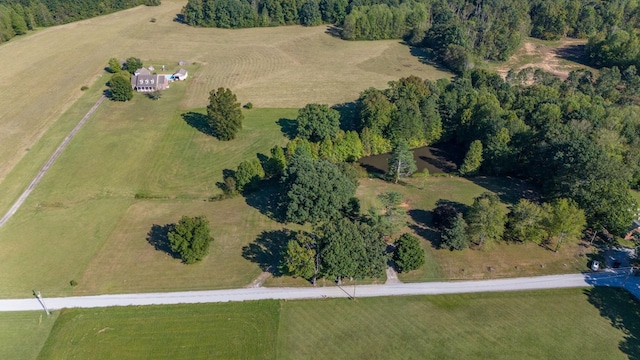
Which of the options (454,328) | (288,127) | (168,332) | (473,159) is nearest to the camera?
(168,332)

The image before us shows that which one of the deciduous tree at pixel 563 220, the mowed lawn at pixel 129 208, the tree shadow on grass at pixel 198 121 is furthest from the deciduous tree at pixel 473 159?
the tree shadow on grass at pixel 198 121

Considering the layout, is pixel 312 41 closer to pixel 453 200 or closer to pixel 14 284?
pixel 453 200

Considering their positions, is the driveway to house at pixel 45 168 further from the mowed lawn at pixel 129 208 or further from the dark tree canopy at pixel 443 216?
the dark tree canopy at pixel 443 216

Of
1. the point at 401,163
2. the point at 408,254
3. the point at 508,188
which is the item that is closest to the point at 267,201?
the point at 401,163

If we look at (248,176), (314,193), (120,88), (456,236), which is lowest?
(120,88)

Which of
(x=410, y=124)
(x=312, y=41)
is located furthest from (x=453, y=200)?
(x=312, y=41)

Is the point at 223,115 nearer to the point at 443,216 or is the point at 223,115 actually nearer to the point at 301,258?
the point at 301,258
